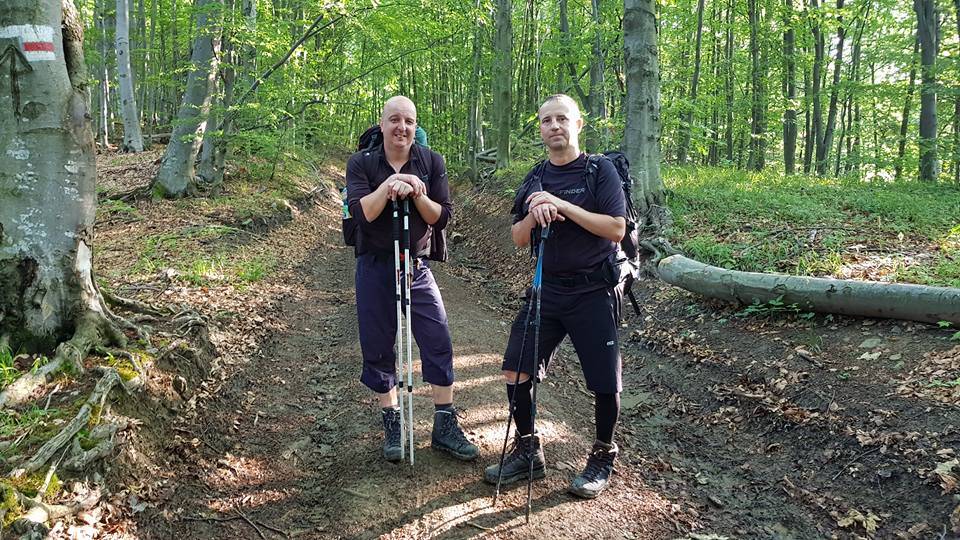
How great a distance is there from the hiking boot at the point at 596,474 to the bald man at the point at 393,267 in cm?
74

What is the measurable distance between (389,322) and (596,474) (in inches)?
67.4

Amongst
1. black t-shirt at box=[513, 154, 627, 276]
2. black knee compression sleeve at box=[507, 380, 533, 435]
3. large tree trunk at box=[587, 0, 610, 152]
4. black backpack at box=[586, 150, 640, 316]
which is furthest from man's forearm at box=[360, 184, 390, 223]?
large tree trunk at box=[587, 0, 610, 152]

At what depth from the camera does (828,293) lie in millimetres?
5508

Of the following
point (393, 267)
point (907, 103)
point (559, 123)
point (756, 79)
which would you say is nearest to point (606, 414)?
point (393, 267)

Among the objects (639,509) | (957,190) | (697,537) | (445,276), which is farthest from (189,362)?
(957,190)

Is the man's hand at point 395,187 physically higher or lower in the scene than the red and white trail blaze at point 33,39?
lower

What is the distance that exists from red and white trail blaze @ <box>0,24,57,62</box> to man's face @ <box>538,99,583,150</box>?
11.6ft

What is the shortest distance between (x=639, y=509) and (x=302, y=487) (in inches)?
87.2

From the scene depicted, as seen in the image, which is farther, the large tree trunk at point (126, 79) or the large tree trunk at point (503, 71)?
the large tree trunk at point (503, 71)

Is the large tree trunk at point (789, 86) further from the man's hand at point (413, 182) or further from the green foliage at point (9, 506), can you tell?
the green foliage at point (9, 506)

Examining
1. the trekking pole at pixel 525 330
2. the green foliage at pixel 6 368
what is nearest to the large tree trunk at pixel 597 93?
the trekking pole at pixel 525 330

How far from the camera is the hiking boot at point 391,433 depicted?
3.84 meters

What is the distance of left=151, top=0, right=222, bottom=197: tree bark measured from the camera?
1066 cm

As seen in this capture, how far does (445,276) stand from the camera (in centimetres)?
1032
